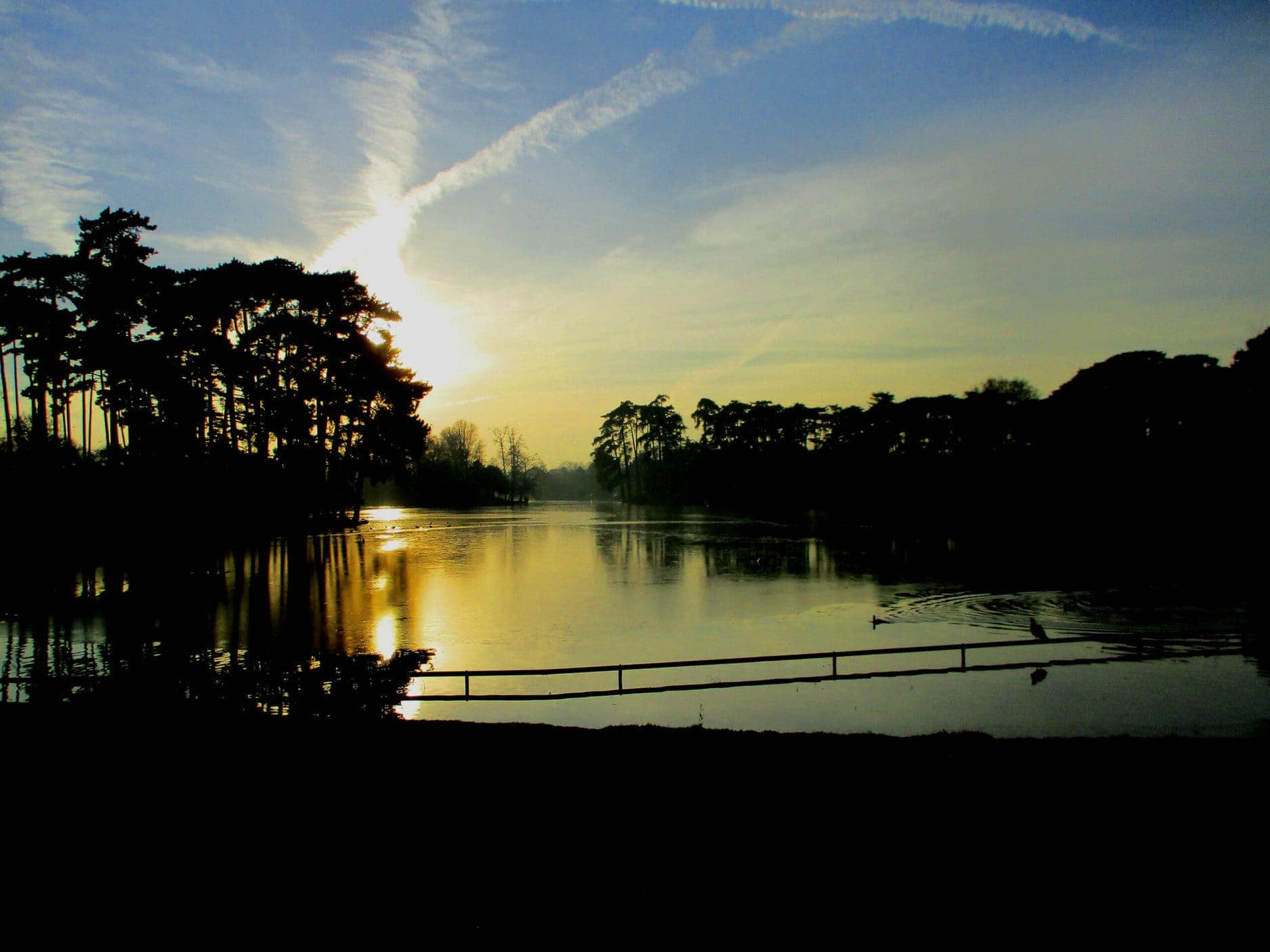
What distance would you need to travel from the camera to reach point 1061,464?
53875 millimetres

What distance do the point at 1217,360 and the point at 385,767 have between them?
63.9 meters

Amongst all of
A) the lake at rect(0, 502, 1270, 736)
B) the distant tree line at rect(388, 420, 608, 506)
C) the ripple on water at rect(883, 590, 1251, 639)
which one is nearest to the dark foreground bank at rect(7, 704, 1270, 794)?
the lake at rect(0, 502, 1270, 736)

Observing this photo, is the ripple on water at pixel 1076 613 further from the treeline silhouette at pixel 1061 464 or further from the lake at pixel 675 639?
the treeline silhouette at pixel 1061 464

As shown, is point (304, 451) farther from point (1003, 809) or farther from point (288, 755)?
point (1003, 809)

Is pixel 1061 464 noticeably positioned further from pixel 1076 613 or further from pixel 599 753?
pixel 599 753

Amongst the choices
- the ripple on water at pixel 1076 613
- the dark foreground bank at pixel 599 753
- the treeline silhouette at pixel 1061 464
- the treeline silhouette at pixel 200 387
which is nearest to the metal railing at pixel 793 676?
the ripple on water at pixel 1076 613

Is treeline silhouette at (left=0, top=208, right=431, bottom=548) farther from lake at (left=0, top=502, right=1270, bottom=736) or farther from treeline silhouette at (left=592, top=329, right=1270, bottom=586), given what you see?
treeline silhouette at (left=592, top=329, right=1270, bottom=586)

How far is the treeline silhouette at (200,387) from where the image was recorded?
33.6 meters

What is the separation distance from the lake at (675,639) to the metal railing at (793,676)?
0.15 m

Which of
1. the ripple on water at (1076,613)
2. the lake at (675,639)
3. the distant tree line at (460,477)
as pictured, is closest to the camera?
the lake at (675,639)

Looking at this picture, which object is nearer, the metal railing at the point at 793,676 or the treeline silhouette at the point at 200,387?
the metal railing at the point at 793,676

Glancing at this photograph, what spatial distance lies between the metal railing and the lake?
155mm

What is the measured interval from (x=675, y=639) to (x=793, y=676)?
4.51m

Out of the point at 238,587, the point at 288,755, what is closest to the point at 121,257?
the point at 238,587
